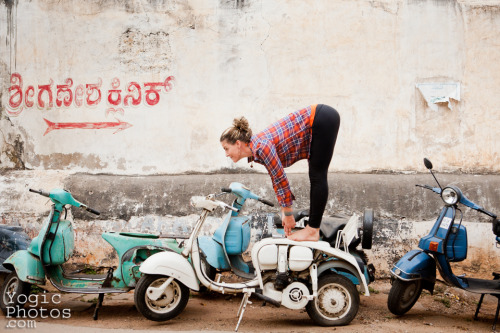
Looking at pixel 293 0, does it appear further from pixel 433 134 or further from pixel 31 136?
pixel 31 136

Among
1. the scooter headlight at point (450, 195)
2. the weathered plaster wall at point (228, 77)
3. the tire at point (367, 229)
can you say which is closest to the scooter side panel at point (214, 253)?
the tire at point (367, 229)

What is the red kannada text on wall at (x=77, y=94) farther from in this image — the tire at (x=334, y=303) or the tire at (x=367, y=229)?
the tire at (x=334, y=303)

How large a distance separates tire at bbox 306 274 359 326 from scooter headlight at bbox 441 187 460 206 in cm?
119

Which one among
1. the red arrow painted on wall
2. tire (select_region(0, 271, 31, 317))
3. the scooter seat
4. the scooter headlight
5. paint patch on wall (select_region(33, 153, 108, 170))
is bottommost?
tire (select_region(0, 271, 31, 317))

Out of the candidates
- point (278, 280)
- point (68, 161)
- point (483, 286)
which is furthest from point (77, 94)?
point (483, 286)

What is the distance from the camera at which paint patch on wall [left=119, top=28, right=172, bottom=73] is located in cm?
711

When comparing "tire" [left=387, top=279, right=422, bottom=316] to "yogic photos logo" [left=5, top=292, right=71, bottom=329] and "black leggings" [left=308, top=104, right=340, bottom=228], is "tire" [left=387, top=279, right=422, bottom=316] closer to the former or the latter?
"black leggings" [left=308, top=104, right=340, bottom=228]

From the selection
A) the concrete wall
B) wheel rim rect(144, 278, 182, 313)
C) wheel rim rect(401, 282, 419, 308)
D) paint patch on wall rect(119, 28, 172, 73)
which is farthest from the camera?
paint patch on wall rect(119, 28, 172, 73)

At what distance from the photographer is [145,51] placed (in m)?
→ 7.14

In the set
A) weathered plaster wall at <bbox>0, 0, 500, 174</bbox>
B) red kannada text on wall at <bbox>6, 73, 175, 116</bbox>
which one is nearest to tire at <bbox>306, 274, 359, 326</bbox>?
weathered plaster wall at <bbox>0, 0, 500, 174</bbox>

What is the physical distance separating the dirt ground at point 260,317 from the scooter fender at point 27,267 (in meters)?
0.38

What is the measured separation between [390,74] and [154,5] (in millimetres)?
3270

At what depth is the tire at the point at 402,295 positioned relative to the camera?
4.86m

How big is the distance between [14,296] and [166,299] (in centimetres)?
150
